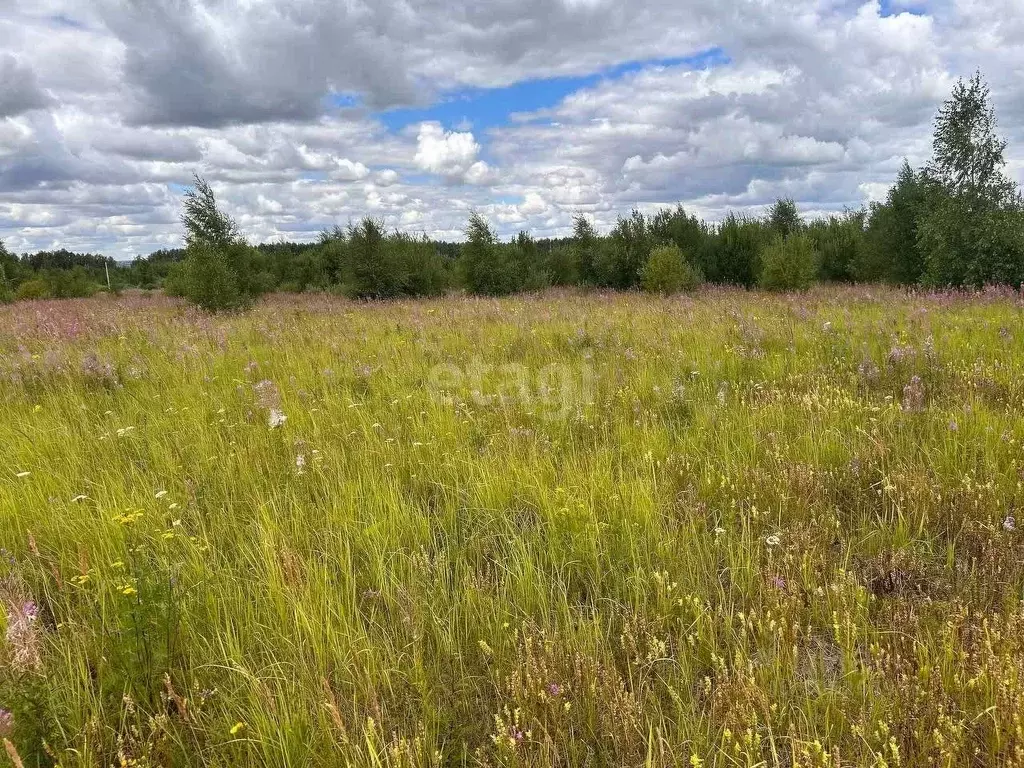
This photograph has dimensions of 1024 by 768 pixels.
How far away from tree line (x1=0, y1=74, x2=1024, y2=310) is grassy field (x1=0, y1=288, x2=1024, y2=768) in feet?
37.9

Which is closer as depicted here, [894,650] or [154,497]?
[894,650]

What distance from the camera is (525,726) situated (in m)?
1.68

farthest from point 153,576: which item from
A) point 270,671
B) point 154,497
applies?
point 154,497

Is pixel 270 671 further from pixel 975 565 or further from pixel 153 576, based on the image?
pixel 975 565

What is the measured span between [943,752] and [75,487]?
4351 millimetres

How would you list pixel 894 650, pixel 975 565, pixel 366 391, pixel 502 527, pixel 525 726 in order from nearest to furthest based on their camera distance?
pixel 525 726 < pixel 894 650 < pixel 975 565 < pixel 502 527 < pixel 366 391

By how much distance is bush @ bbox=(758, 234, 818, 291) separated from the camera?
57.7ft

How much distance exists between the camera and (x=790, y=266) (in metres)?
17.6

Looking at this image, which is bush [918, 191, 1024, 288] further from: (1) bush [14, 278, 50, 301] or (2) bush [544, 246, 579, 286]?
(1) bush [14, 278, 50, 301]

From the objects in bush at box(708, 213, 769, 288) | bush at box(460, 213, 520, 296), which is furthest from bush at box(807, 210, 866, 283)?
bush at box(460, 213, 520, 296)

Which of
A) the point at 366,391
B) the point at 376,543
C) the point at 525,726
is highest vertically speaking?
the point at 366,391

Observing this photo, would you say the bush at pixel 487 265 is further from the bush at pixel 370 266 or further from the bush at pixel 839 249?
the bush at pixel 839 249

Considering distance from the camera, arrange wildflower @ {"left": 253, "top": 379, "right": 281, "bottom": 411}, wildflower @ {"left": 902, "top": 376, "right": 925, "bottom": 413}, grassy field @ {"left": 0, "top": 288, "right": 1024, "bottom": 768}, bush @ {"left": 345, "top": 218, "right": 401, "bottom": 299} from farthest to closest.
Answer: bush @ {"left": 345, "top": 218, "right": 401, "bottom": 299}, wildflower @ {"left": 253, "top": 379, "right": 281, "bottom": 411}, wildflower @ {"left": 902, "top": 376, "right": 925, "bottom": 413}, grassy field @ {"left": 0, "top": 288, "right": 1024, "bottom": 768}

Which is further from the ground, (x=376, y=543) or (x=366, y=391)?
(x=366, y=391)
